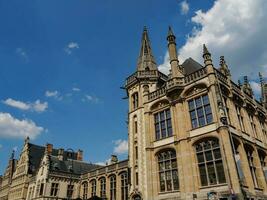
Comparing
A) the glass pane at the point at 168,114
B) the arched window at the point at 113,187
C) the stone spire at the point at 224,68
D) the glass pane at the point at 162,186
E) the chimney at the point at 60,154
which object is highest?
the stone spire at the point at 224,68

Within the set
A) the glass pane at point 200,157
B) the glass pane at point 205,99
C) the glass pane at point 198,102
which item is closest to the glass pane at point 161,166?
the glass pane at point 200,157

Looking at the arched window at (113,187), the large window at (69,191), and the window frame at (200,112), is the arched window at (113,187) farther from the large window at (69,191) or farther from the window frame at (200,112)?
the window frame at (200,112)

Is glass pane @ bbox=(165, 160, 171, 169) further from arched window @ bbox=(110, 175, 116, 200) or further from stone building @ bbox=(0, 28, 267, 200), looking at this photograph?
arched window @ bbox=(110, 175, 116, 200)

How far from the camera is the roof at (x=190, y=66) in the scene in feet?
92.4

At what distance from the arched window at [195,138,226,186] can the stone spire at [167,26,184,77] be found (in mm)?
8038

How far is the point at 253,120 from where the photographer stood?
2769 centimetres

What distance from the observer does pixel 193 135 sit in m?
22.5

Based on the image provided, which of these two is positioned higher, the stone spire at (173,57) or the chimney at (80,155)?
the stone spire at (173,57)

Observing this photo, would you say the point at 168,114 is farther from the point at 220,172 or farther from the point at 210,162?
the point at 220,172

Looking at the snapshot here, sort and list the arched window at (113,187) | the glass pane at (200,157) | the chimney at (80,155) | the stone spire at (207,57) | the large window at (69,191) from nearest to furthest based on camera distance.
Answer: the glass pane at (200,157)
the stone spire at (207,57)
the arched window at (113,187)
the large window at (69,191)
the chimney at (80,155)

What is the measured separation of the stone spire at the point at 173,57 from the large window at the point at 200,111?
3802mm

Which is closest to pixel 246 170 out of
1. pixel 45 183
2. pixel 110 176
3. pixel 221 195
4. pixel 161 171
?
pixel 221 195

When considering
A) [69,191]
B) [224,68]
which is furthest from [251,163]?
[69,191]

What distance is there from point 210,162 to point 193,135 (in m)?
2.83
